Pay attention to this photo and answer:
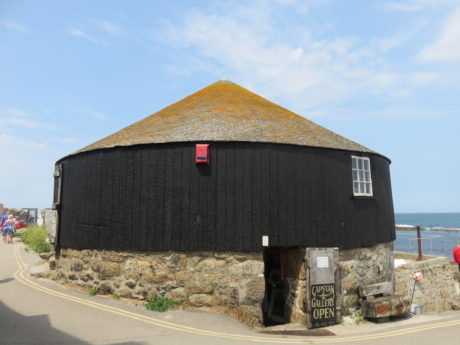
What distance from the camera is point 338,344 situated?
770 centimetres

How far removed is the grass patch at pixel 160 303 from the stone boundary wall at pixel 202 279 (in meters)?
0.12

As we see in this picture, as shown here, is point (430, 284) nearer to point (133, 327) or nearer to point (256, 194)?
point (256, 194)

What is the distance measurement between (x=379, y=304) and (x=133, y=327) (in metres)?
7.65

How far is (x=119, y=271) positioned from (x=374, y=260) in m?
9.03

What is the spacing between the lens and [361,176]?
1179 centimetres

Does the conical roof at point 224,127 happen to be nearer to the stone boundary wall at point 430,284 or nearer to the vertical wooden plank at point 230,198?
the vertical wooden plank at point 230,198

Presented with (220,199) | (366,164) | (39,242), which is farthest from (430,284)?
(39,242)

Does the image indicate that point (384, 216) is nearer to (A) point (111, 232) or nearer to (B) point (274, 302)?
(B) point (274, 302)

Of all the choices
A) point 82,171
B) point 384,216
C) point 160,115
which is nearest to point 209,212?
point 82,171

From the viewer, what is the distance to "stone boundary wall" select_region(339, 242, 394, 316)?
34.8 feet

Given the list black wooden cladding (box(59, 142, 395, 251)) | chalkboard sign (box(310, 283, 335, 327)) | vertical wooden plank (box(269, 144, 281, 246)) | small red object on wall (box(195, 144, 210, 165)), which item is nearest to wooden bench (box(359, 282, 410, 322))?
chalkboard sign (box(310, 283, 335, 327))

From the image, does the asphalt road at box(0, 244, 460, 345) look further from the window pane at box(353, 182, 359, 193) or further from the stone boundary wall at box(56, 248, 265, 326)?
the window pane at box(353, 182, 359, 193)

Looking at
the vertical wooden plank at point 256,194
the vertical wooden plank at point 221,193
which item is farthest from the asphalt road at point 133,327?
the vertical wooden plank at point 256,194

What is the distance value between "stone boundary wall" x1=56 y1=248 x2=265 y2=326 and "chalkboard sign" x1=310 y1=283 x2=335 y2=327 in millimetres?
1628
